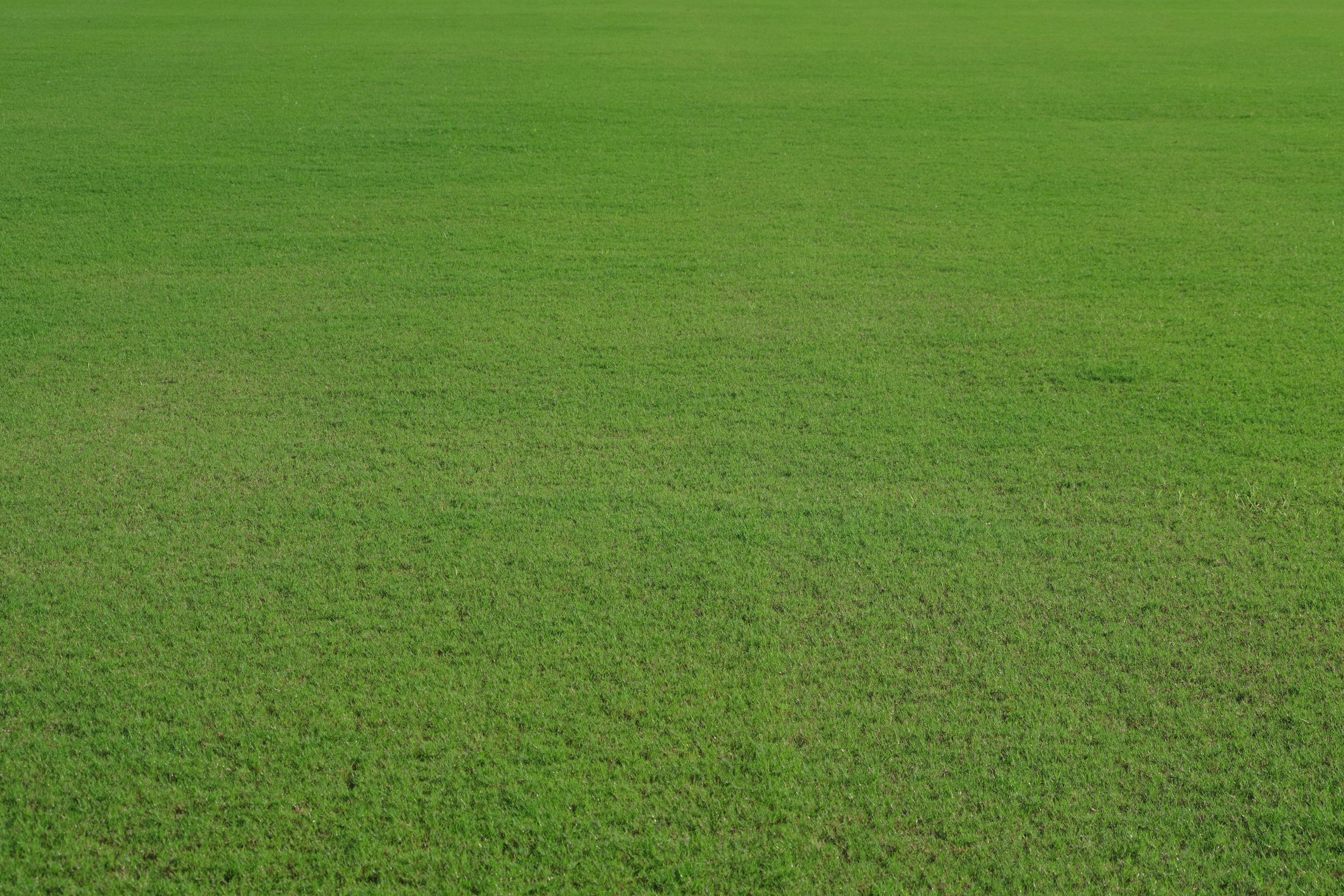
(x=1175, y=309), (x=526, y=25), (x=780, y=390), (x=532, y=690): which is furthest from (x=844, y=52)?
(x=532, y=690)

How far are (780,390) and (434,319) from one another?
88.9 inches

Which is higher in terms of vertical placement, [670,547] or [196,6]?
[196,6]

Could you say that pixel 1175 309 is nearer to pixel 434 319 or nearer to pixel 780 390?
pixel 780 390

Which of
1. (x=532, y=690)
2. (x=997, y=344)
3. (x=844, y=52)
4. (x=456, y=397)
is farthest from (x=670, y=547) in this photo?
(x=844, y=52)

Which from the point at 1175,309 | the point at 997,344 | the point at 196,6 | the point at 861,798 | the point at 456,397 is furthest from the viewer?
the point at 196,6

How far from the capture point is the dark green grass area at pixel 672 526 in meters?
3.06

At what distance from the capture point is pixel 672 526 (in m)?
4.33

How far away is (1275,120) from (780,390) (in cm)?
878

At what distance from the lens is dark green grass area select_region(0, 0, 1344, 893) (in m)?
3.06

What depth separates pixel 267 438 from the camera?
5.01 metres

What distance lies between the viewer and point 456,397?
539 centimetres

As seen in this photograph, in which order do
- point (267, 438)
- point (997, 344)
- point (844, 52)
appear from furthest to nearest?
point (844, 52)
point (997, 344)
point (267, 438)

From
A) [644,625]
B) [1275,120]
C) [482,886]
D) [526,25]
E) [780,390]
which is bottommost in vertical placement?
[482,886]

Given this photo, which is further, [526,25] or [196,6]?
[196,6]
